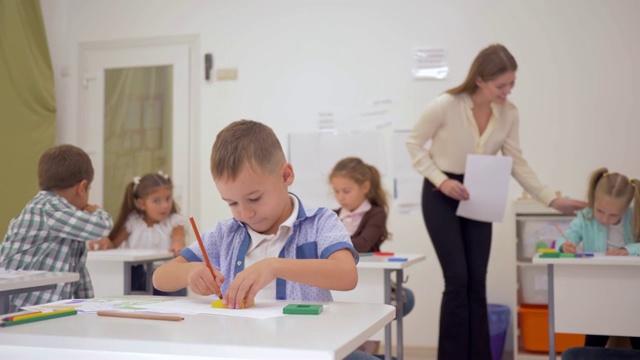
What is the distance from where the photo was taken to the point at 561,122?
4.60 metres

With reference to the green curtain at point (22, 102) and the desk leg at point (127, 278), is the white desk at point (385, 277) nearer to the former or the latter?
the desk leg at point (127, 278)

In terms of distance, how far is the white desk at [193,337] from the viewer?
0.90m

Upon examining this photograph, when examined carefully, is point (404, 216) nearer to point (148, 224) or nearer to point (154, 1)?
point (148, 224)

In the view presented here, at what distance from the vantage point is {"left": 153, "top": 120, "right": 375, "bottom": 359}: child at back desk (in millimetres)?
1438

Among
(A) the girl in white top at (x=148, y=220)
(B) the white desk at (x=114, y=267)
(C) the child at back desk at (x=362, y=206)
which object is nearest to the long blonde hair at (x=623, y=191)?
(C) the child at back desk at (x=362, y=206)

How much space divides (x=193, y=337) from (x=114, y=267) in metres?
2.63

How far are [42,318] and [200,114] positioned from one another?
4.25 meters

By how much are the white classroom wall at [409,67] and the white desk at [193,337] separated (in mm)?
3574

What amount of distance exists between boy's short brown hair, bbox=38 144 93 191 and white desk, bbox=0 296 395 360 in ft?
6.18

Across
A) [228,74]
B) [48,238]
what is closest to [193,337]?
[48,238]

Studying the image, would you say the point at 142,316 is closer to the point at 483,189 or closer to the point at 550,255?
the point at 550,255

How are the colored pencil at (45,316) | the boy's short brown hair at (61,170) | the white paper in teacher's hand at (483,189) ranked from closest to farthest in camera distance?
1. the colored pencil at (45,316)
2. the boy's short brown hair at (61,170)
3. the white paper in teacher's hand at (483,189)

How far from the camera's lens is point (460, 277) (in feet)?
9.84

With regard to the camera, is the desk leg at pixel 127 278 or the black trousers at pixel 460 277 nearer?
the black trousers at pixel 460 277
